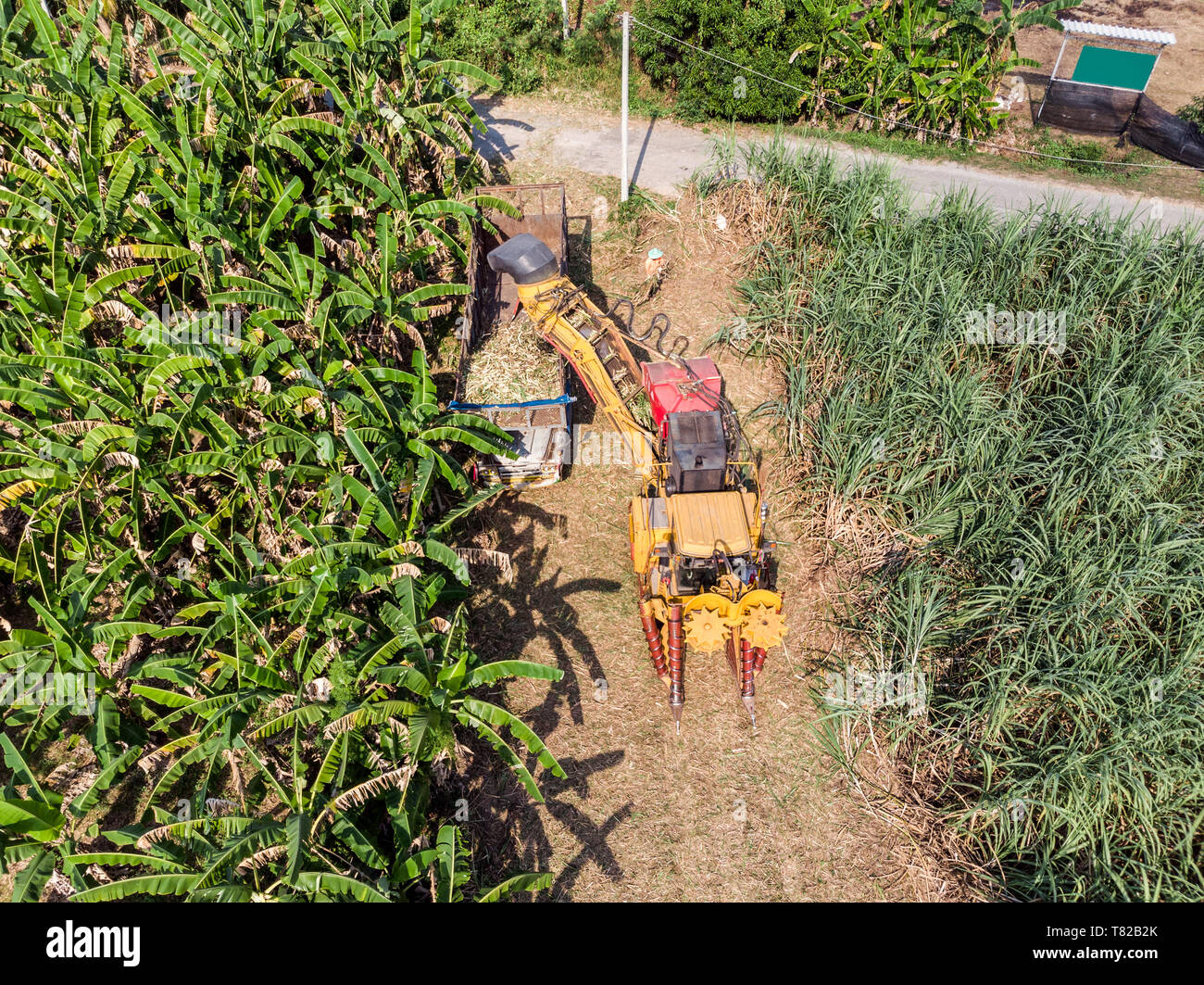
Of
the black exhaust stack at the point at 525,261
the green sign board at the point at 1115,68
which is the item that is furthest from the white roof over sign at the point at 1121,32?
the black exhaust stack at the point at 525,261

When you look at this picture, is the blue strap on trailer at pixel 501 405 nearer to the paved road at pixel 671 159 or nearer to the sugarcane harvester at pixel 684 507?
the sugarcane harvester at pixel 684 507

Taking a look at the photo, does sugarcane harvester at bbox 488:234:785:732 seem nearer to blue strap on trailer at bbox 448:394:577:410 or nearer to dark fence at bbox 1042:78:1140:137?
blue strap on trailer at bbox 448:394:577:410

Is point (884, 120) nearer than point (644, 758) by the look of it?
No

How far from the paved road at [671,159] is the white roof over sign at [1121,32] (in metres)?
3.75

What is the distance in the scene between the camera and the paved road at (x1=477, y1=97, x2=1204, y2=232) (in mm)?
14453

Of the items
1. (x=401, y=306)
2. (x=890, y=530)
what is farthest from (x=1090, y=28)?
(x=401, y=306)

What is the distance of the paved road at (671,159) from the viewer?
14453 mm

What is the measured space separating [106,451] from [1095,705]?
10008 mm

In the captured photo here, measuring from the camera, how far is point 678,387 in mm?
8586

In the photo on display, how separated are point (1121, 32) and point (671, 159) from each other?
1064 centimetres

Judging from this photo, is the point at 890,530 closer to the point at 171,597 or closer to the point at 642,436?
the point at 642,436

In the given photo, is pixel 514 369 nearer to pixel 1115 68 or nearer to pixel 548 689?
pixel 548 689

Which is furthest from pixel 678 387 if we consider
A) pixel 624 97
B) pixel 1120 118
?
pixel 1120 118

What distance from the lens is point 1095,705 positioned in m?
6.40
